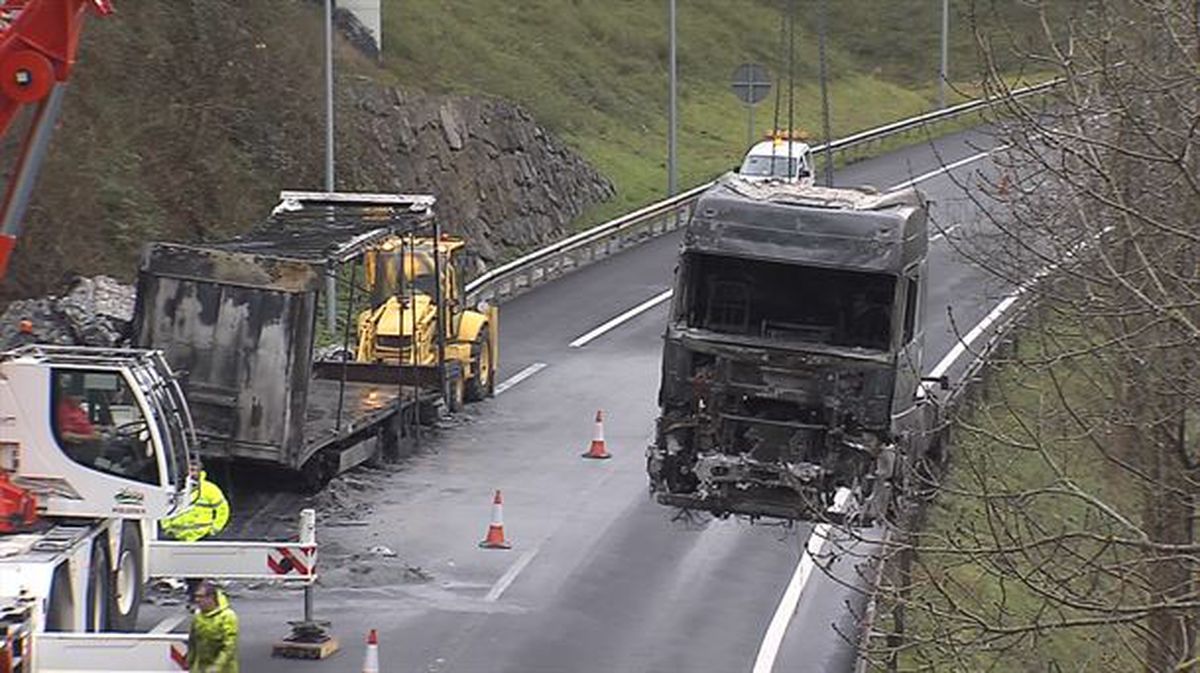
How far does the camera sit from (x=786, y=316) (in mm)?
21859

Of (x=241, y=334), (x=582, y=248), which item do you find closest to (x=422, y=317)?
(x=241, y=334)

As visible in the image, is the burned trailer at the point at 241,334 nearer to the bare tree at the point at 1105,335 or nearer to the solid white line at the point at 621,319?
the bare tree at the point at 1105,335

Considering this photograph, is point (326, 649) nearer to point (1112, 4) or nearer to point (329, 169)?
point (1112, 4)

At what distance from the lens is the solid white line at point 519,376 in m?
32.2

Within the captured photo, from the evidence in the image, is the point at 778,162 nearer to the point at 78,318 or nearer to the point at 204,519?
the point at 78,318

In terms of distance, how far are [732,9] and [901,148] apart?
52.2 ft

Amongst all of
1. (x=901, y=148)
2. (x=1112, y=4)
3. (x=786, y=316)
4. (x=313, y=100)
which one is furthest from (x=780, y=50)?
(x=1112, y=4)

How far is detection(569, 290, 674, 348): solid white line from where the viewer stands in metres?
35.5

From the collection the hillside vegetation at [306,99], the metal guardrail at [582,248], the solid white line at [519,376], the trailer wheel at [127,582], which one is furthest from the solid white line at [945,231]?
the trailer wheel at [127,582]

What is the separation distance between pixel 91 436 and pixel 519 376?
606 inches

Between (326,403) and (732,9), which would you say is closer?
(326,403)

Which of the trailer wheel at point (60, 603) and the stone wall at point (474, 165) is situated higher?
the stone wall at point (474, 165)

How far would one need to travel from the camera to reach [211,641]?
51.8 ft

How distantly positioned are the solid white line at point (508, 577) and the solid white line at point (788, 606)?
2641 millimetres
